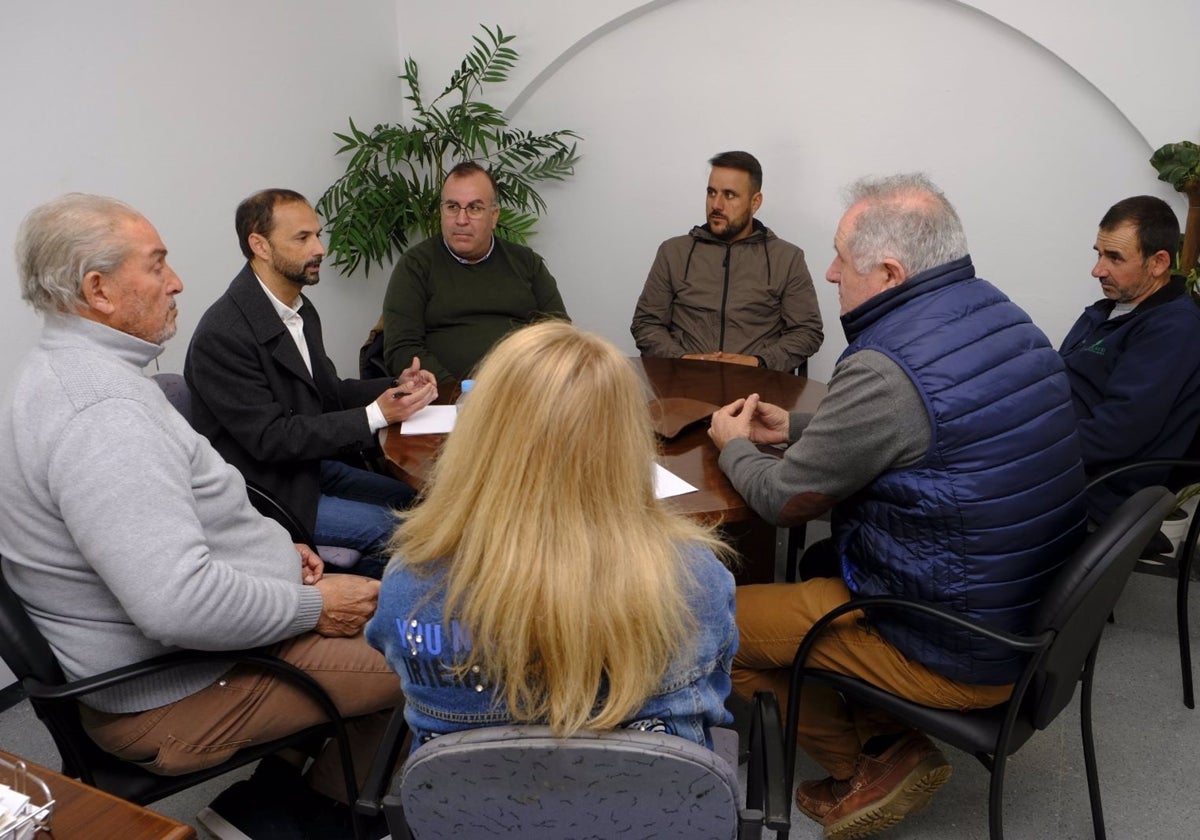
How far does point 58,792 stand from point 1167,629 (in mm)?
3187

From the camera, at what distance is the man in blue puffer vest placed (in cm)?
168

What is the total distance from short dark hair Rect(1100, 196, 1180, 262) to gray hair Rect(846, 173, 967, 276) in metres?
1.03

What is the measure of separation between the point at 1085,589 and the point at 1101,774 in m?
1.11

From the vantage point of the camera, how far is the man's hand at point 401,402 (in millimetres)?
2438

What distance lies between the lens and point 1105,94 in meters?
3.55

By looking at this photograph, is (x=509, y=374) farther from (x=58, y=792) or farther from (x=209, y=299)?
(x=209, y=299)

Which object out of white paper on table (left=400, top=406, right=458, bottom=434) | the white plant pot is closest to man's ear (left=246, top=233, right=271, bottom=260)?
white paper on table (left=400, top=406, right=458, bottom=434)

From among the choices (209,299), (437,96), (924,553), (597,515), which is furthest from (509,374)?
(437,96)

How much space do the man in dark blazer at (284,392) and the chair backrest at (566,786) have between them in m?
1.34

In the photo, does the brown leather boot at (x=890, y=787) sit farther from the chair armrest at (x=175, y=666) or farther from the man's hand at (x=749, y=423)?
the chair armrest at (x=175, y=666)

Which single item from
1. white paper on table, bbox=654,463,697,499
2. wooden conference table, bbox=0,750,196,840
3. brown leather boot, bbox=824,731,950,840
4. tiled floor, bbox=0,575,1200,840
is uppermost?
white paper on table, bbox=654,463,697,499

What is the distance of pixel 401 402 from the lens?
2439 millimetres

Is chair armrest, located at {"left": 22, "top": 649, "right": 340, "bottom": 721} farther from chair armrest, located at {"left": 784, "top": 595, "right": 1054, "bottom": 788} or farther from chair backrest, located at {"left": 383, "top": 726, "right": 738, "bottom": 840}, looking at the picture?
chair armrest, located at {"left": 784, "top": 595, "right": 1054, "bottom": 788}

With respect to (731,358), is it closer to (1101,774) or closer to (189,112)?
(1101,774)
